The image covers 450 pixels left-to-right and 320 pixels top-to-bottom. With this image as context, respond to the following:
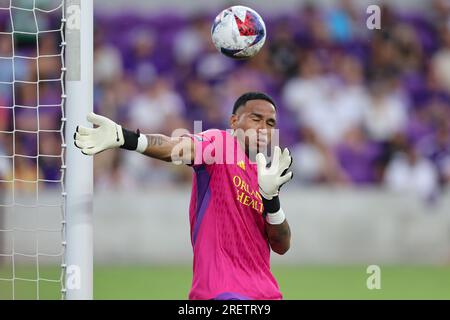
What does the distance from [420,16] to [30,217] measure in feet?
30.2

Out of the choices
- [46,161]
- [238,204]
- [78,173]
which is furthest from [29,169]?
[238,204]

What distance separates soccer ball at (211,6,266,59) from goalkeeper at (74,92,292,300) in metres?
→ 0.40

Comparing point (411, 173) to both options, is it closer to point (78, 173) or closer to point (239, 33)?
point (239, 33)

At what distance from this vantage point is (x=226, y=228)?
6.36m

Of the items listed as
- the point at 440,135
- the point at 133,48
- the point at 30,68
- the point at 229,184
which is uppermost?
the point at 133,48

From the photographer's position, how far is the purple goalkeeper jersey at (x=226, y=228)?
6.26 meters

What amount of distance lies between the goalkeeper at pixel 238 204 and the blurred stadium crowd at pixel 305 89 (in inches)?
306

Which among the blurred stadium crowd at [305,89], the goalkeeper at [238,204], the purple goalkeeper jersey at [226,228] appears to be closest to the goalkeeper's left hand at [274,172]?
the goalkeeper at [238,204]

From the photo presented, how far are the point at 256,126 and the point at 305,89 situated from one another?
10009 mm

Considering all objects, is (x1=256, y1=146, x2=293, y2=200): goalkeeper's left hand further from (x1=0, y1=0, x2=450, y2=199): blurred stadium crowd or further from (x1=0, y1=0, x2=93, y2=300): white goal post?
(x1=0, y1=0, x2=450, y2=199): blurred stadium crowd

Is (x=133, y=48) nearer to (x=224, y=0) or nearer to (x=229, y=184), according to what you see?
(x=224, y=0)

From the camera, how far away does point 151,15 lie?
18.4 m

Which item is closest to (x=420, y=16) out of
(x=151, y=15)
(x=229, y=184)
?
(x=151, y=15)
